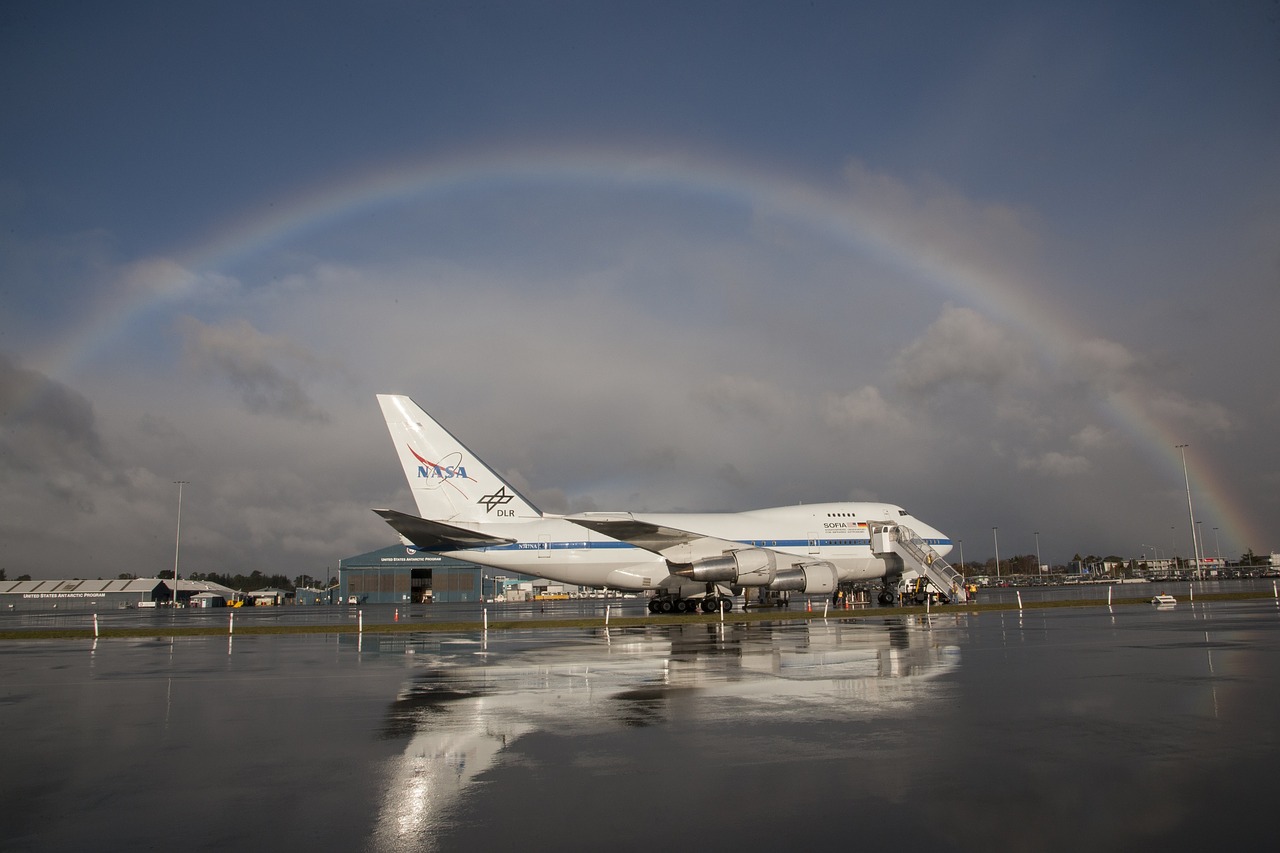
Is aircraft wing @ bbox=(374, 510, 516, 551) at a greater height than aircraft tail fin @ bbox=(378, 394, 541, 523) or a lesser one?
lesser

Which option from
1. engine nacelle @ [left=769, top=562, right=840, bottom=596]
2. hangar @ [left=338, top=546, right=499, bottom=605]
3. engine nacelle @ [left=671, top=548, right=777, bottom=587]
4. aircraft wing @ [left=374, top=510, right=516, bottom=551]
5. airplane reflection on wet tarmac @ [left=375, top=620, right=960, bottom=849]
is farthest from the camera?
hangar @ [left=338, top=546, right=499, bottom=605]

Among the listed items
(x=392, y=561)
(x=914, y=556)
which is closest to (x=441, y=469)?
(x=914, y=556)

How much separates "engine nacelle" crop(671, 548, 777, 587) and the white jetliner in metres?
0.05

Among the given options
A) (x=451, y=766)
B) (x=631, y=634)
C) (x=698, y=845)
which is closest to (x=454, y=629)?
(x=631, y=634)

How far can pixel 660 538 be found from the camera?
40031mm

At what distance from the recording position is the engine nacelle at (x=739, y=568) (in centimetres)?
3844

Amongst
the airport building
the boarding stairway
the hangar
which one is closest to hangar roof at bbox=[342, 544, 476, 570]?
the hangar

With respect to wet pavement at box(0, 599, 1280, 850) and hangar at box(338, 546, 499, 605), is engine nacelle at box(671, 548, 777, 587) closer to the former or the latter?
wet pavement at box(0, 599, 1280, 850)

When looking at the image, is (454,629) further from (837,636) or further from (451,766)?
(451,766)

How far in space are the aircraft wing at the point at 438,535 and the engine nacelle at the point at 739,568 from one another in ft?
28.9

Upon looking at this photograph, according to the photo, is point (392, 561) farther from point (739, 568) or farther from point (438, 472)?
point (739, 568)

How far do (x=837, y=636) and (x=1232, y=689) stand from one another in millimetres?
12216

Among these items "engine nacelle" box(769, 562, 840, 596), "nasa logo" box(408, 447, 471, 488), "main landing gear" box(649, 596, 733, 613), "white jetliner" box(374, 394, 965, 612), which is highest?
"nasa logo" box(408, 447, 471, 488)

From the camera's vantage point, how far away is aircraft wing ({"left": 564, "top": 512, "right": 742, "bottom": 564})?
38.1 m
